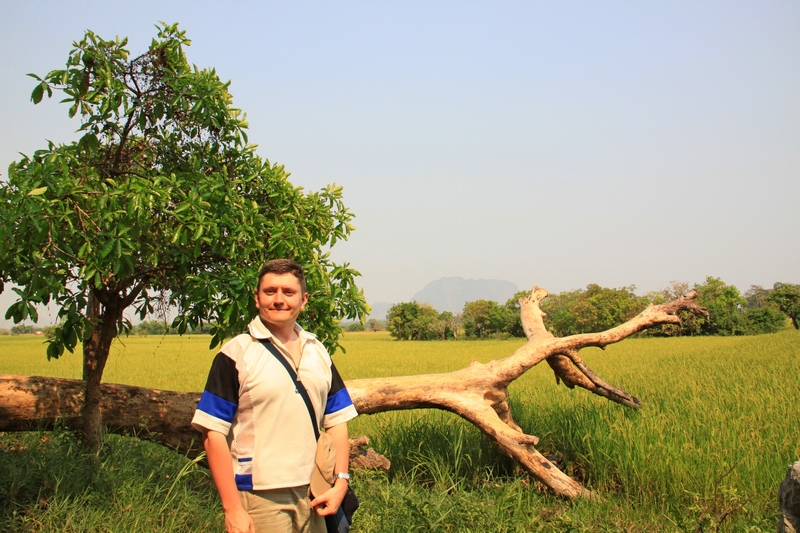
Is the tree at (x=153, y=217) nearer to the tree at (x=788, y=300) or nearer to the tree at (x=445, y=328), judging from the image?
the tree at (x=445, y=328)

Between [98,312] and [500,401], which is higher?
[98,312]

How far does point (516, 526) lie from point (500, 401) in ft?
5.10

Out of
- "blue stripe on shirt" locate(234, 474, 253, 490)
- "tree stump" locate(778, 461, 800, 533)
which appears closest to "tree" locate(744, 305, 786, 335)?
"tree stump" locate(778, 461, 800, 533)

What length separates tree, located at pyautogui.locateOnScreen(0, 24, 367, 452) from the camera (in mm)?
3674

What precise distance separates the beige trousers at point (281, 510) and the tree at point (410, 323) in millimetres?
60460

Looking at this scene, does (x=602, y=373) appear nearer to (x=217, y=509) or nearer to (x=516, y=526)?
(x=516, y=526)

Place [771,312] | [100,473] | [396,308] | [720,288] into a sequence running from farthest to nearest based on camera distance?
1. [720,288]
2. [396,308]
3. [771,312]
4. [100,473]

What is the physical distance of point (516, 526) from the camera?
4480 mm

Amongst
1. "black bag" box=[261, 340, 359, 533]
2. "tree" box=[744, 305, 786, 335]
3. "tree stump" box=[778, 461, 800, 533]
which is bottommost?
"tree" box=[744, 305, 786, 335]

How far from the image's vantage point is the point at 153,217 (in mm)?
4105

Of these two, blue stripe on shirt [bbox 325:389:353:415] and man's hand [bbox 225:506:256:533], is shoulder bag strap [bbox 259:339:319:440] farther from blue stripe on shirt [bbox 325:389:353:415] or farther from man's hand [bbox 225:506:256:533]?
man's hand [bbox 225:506:256:533]

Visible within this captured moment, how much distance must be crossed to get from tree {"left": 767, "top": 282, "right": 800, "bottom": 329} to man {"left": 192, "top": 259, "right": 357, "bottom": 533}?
70.2 meters

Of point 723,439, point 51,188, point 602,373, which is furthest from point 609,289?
point 51,188

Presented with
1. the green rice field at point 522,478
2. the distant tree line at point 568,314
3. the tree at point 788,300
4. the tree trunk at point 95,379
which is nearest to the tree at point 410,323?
the distant tree line at point 568,314
